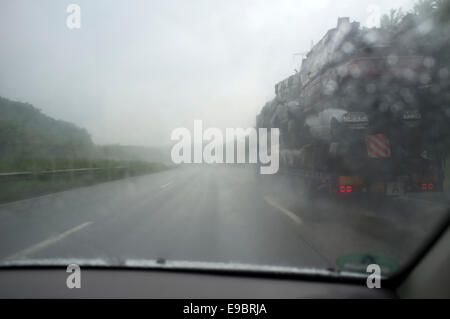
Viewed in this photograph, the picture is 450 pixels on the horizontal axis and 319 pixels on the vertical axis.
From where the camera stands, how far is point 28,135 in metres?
28.4

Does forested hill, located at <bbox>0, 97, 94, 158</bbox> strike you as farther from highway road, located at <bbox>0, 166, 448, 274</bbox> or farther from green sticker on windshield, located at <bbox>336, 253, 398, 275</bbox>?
green sticker on windshield, located at <bbox>336, 253, 398, 275</bbox>

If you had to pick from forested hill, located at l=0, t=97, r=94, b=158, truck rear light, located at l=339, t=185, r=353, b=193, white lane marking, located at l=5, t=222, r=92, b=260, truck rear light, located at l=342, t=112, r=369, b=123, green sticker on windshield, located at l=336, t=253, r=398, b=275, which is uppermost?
forested hill, located at l=0, t=97, r=94, b=158

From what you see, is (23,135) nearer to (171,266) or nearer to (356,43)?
(356,43)

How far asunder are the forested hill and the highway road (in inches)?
558

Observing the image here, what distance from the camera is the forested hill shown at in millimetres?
23898

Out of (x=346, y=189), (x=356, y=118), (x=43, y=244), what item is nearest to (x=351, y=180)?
(x=346, y=189)

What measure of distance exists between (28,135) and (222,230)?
2699 cm

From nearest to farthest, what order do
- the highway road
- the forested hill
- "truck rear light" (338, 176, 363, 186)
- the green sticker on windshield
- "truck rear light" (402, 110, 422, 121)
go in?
1. the green sticker on windshield
2. the highway road
3. "truck rear light" (402, 110, 422, 121)
4. "truck rear light" (338, 176, 363, 186)
5. the forested hill

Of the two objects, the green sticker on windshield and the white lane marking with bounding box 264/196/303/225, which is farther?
the white lane marking with bounding box 264/196/303/225

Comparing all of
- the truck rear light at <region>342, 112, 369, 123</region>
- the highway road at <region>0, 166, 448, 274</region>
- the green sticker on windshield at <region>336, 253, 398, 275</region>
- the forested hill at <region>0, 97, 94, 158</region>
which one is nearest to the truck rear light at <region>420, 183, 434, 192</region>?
the highway road at <region>0, 166, 448, 274</region>

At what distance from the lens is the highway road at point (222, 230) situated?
5113 millimetres

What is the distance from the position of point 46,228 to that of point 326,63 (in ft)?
26.2

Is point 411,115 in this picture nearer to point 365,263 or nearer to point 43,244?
point 365,263

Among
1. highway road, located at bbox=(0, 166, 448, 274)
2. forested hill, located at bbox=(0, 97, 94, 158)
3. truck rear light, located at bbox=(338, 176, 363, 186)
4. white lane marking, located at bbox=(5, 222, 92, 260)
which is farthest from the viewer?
forested hill, located at bbox=(0, 97, 94, 158)
